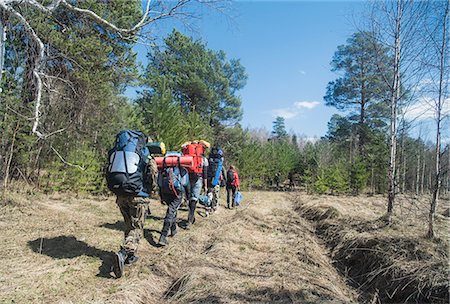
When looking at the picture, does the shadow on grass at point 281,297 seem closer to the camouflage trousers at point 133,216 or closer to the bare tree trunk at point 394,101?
the camouflage trousers at point 133,216

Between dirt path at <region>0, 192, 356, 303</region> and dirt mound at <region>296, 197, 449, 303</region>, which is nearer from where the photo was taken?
dirt path at <region>0, 192, 356, 303</region>

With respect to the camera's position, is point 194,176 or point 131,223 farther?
point 194,176

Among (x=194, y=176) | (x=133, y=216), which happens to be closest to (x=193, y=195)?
(x=194, y=176)

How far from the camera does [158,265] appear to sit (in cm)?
418

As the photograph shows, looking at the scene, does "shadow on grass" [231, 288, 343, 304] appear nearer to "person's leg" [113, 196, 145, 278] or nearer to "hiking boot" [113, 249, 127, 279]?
"hiking boot" [113, 249, 127, 279]

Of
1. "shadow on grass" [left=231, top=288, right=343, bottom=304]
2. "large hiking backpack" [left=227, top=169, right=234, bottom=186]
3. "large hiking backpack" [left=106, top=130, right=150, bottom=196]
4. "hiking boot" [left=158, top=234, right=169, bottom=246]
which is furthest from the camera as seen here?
"large hiking backpack" [left=227, top=169, right=234, bottom=186]

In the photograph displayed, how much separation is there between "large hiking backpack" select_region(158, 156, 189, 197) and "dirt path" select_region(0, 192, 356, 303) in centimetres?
93

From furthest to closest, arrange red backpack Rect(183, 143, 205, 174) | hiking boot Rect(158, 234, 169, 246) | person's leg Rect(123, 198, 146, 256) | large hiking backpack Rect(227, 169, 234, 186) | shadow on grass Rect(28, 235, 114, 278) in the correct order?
large hiking backpack Rect(227, 169, 234, 186) → red backpack Rect(183, 143, 205, 174) → hiking boot Rect(158, 234, 169, 246) → shadow on grass Rect(28, 235, 114, 278) → person's leg Rect(123, 198, 146, 256)

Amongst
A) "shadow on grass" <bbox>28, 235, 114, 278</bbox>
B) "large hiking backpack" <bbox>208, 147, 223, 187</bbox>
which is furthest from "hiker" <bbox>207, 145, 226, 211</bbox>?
"shadow on grass" <bbox>28, 235, 114, 278</bbox>

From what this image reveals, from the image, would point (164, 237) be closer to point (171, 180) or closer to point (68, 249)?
point (171, 180)

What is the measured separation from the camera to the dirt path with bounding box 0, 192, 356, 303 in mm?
3316

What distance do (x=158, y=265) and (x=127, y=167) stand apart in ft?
4.81

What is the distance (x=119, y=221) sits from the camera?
6.73m

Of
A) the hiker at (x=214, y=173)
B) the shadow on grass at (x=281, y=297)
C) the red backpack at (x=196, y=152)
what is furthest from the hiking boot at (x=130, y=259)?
the hiker at (x=214, y=173)
